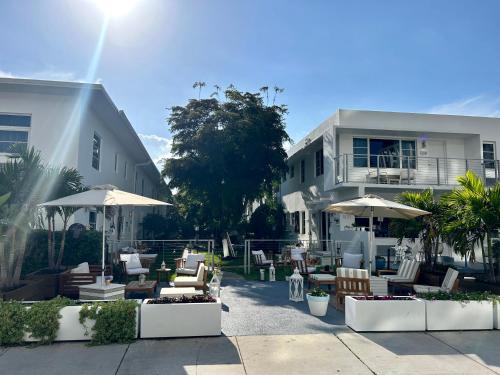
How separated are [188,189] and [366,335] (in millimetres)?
14893

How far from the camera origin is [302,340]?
5625mm

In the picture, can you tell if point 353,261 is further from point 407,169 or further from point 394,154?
point 394,154

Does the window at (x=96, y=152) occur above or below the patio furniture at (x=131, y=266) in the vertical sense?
above

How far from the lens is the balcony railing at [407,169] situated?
1535 cm

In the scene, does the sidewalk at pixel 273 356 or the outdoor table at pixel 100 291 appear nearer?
the sidewalk at pixel 273 356

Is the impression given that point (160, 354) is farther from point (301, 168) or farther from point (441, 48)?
point (301, 168)

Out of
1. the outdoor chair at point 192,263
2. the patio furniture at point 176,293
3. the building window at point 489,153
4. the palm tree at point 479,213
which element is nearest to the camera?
the patio furniture at point 176,293

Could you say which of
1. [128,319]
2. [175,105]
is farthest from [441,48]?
[175,105]

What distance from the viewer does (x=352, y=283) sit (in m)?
7.55

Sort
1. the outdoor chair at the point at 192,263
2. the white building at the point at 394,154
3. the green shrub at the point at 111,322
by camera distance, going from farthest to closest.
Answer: the white building at the point at 394,154, the outdoor chair at the point at 192,263, the green shrub at the point at 111,322

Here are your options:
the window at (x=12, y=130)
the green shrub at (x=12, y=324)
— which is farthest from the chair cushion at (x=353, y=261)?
the window at (x=12, y=130)

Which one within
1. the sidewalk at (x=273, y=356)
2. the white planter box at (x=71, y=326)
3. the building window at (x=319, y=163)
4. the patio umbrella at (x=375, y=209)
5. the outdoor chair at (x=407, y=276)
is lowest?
the sidewalk at (x=273, y=356)

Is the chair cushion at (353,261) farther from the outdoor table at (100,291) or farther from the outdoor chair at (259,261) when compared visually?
the outdoor table at (100,291)

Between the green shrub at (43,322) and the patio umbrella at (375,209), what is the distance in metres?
6.40
